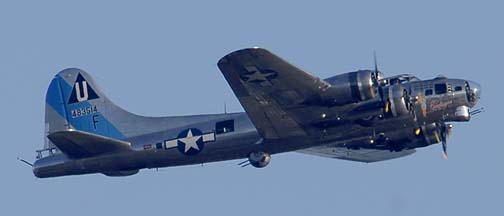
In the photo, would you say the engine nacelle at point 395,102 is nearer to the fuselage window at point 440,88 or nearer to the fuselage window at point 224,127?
the fuselage window at point 440,88

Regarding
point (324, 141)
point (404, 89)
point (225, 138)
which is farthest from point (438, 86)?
point (225, 138)

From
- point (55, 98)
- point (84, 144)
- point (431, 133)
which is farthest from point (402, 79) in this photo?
point (55, 98)

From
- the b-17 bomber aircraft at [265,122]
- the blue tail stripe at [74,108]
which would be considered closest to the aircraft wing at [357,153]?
the b-17 bomber aircraft at [265,122]

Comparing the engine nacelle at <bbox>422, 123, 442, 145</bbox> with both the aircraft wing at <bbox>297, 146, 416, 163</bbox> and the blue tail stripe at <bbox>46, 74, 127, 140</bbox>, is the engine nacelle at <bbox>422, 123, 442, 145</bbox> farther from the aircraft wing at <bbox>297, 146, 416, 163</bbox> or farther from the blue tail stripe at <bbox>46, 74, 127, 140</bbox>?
the blue tail stripe at <bbox>46, 74, 127, 140</bbox>

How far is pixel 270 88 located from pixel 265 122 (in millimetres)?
1412

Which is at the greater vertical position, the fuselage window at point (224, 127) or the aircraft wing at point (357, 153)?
the fuselage window at point (224, 127)

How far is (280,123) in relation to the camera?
32562 millimetres

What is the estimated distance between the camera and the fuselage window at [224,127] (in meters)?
33.4

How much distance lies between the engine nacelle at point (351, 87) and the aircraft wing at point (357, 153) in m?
6.02

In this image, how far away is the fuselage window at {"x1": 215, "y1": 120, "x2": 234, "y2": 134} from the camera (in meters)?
33.4

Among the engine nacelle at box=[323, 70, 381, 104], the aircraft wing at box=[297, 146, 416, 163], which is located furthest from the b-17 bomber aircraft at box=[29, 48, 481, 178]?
the aircraft wing at box=[297, 146, 416, 163]

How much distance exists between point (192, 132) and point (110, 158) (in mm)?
2567

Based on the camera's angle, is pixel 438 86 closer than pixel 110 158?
Yes

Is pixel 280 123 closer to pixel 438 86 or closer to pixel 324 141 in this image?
pixel 324 141
